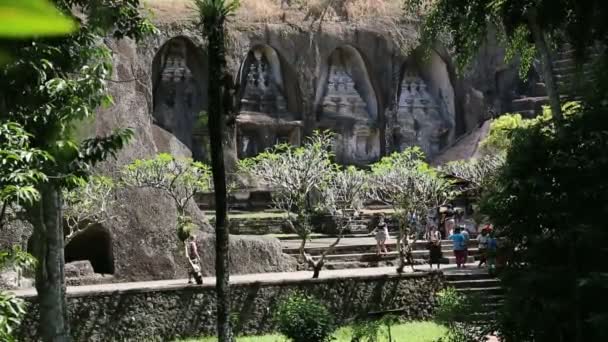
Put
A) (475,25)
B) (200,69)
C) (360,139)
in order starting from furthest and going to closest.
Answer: (360,139) < (200,69) < (475,25)

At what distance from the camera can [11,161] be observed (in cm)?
511

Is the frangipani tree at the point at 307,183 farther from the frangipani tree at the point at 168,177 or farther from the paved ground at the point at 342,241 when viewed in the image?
the frangipani tree at the point at 168,177

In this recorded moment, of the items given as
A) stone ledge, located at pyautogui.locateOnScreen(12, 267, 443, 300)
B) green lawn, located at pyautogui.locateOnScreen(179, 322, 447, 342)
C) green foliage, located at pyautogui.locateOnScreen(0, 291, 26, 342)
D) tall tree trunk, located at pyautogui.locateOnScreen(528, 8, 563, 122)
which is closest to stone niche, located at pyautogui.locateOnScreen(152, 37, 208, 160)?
stone ledge, located at pyautogui.locateOnScreen(12, 267, 443, 300)

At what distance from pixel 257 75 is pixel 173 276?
59.5ft

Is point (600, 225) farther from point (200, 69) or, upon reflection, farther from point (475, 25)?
point (200, 69)

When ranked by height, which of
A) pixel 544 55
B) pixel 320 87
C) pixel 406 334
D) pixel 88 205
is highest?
pixel 320 87

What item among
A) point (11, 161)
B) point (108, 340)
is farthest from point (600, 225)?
point (108, 340)

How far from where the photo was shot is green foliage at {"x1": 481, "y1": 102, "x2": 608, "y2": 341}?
7.88 meters

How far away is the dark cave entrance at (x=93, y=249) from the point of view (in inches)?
798

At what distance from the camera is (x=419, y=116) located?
3809 centimetres

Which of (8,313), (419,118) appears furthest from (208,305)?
(419,118)

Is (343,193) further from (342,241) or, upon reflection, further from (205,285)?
(205,285)

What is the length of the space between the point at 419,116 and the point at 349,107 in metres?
3.48

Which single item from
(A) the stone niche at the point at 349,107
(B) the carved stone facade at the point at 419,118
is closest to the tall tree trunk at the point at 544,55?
(A) the stone niche at the point at 349,107
